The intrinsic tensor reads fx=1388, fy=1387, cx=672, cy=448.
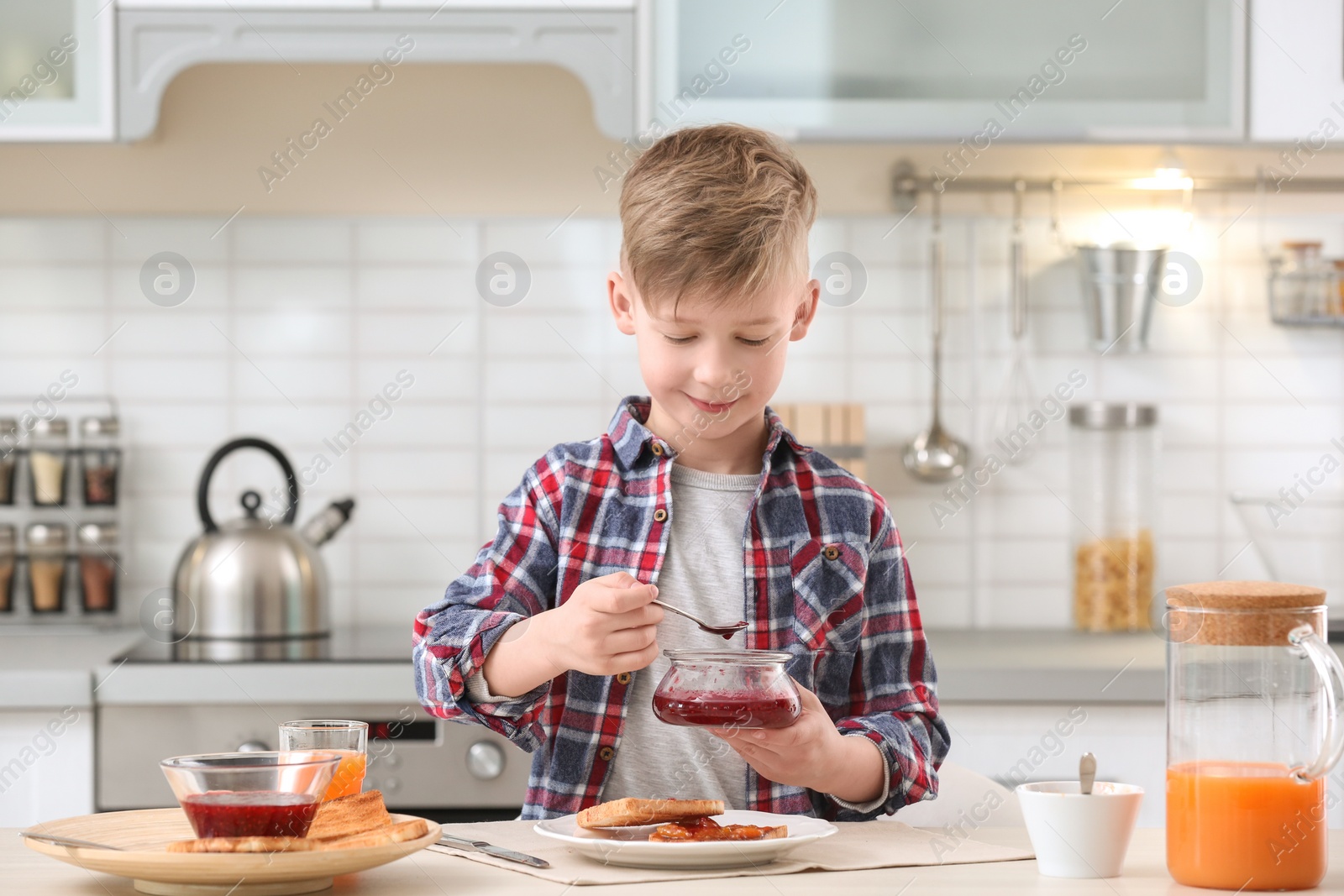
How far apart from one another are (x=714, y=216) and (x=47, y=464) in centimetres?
157

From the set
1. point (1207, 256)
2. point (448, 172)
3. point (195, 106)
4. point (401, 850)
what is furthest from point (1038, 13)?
point (401, 850)

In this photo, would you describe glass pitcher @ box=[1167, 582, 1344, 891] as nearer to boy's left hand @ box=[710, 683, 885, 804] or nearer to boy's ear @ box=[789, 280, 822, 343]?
boy's left hand @ box=[710, 683, 885, 804]

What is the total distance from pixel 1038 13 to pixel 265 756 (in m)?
1.68

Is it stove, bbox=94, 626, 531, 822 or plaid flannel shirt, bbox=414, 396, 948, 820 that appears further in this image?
stove, bbox=94, 626, 531, 822

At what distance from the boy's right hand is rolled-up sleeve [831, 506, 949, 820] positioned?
0.72 ft

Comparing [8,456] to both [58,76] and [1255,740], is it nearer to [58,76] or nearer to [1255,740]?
[58,76]

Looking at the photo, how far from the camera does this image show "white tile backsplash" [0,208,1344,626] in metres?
2.27

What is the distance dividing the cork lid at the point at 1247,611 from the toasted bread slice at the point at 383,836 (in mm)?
463

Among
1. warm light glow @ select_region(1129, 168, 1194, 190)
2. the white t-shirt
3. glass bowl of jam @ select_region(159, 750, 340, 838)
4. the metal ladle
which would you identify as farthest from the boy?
warm light glow @ select_region(1129, 168, 1194, 190)

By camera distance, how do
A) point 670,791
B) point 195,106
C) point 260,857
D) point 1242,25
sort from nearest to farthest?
point 260,857 < point 670,791 < point 1242,25 < point 195,106

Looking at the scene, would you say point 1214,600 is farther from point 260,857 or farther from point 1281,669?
point 260,857

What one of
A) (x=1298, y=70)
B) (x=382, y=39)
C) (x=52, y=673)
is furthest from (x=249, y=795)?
(x=1298, y=70)

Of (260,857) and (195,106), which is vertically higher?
(195,106)

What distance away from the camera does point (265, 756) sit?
0.79 metres
